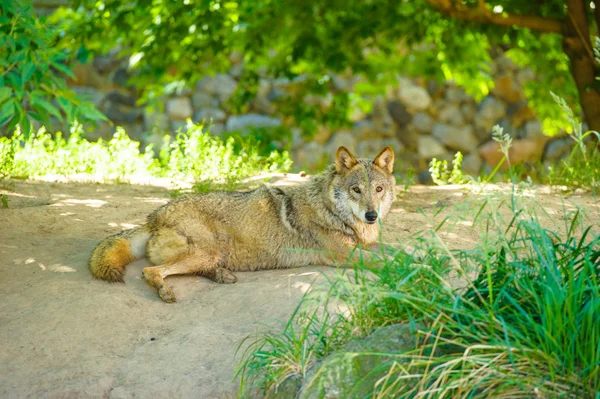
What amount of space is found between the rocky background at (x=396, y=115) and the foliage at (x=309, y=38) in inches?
147

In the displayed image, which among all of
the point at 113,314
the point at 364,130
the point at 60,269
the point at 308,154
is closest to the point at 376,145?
the point at 364,130

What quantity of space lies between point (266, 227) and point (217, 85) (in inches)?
404

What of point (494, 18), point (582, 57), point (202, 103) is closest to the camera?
point (494, 18)

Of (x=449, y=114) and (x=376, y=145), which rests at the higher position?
(x=449, y=114)

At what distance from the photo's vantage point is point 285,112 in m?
11.3

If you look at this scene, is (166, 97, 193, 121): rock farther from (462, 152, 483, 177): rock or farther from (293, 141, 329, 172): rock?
(462, 152, 483, 177): rock

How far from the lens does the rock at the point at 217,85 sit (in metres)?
15.8

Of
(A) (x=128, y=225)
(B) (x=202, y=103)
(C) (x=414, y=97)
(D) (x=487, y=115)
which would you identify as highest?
(C) (x=414, y=97)

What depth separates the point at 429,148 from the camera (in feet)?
52.6

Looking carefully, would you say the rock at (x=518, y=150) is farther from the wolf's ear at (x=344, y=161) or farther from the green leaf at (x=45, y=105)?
the green leaf at (x=45, y=105)

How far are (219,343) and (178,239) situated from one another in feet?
4.49

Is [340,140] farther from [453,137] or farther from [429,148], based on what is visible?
[453,137]

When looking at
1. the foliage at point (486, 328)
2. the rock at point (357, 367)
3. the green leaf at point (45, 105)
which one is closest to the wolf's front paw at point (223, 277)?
the foliage at point (486, 328)

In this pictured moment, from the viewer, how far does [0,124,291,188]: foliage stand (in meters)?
8.66
